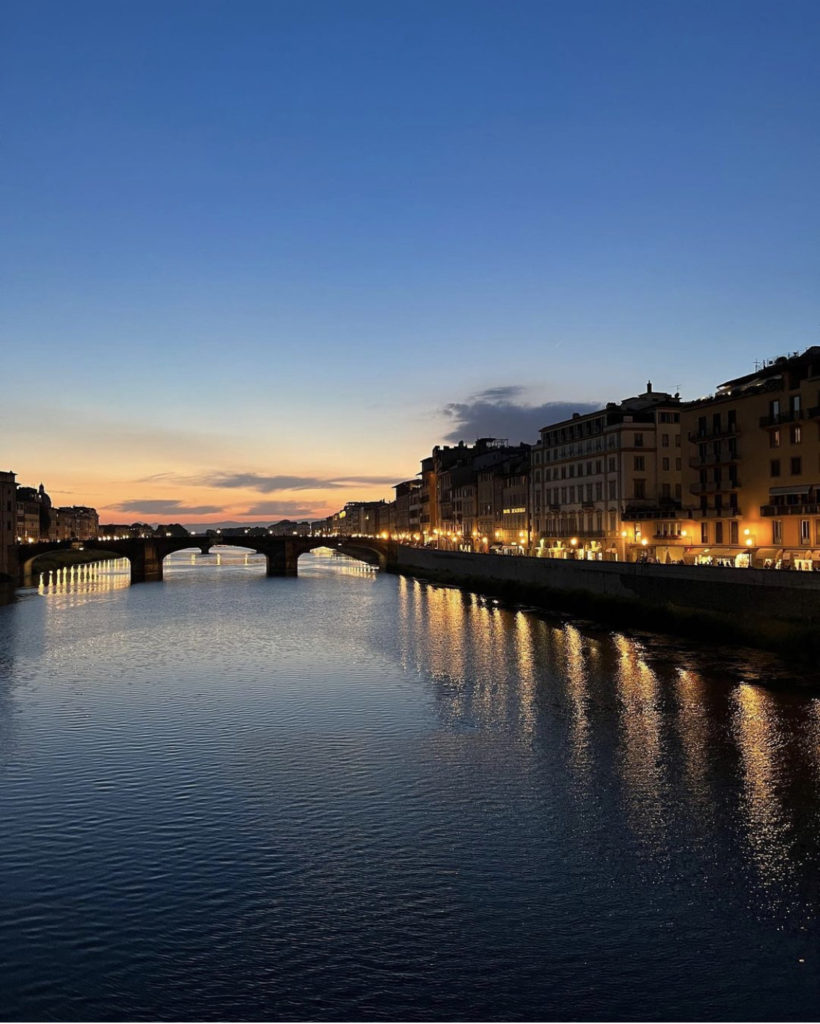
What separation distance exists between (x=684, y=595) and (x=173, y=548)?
3942 inches

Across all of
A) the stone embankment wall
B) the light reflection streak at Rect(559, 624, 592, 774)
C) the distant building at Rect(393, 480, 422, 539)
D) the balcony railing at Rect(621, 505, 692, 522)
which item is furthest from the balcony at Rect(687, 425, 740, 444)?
the distant building at Rect(393, 480, 422, 539)

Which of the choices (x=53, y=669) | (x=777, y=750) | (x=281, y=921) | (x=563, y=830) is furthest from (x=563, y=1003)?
(x=53, y=669)

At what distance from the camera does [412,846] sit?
756 inches

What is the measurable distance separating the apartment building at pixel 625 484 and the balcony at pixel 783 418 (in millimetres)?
12727

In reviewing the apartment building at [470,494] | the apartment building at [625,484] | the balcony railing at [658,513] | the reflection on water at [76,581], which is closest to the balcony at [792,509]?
the balcony railing at [658,513]

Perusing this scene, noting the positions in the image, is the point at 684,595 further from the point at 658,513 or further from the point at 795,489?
the point at 658,513

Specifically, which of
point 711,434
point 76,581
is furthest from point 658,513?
point 76,581

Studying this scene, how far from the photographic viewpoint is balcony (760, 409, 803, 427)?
53622 mm

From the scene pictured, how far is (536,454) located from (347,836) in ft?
274

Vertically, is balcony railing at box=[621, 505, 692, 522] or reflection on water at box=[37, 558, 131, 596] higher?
balcony railing at box=[621, 505, 692, 522]

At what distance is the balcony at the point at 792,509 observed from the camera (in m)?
A: 52.4

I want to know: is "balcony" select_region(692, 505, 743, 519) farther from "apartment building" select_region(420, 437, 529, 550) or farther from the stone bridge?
the stone bridge

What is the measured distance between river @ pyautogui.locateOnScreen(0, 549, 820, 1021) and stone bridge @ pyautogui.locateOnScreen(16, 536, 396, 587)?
279ft

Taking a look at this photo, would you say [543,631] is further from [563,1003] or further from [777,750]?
[563,1003]
